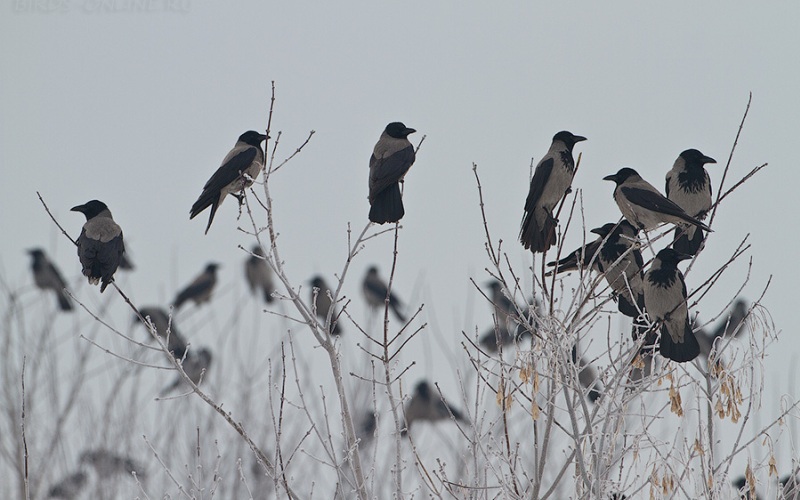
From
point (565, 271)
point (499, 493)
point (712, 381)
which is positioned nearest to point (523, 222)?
point (565, 271)

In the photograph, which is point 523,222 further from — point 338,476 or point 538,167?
point 338,476

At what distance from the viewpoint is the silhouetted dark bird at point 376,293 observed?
64.3ft

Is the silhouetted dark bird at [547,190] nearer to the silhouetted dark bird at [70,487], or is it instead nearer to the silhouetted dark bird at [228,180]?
the silhouetted dark bird at [228,180]

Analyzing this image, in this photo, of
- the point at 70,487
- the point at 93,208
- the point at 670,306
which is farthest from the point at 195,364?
the point at 670,306

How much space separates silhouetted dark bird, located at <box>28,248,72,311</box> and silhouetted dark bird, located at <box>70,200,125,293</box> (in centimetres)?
1048

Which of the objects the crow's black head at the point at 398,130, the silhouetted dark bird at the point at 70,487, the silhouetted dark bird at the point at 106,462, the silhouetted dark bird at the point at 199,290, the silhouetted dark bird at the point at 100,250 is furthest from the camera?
the silhouetted dark bird at the point at 199,290

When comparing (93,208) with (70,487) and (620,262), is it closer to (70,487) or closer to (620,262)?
(620,262)

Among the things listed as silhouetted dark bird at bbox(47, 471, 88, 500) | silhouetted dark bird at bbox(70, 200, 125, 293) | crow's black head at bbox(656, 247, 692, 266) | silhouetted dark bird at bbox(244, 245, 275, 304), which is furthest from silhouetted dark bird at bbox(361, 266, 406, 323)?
crow's black head at bbox(656, 247, 692, 266)

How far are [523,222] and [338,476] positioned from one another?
9.35 feet

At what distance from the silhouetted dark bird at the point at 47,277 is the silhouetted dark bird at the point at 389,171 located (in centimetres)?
1104

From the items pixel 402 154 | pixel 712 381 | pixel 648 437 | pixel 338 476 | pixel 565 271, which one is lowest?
pixel 338 476

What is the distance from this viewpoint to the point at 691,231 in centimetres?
723

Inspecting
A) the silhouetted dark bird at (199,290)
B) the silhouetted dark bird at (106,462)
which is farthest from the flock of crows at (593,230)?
the silhouetted dark bird at (199,290)

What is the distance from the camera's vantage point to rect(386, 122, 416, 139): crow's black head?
788 centimetres
